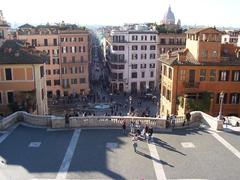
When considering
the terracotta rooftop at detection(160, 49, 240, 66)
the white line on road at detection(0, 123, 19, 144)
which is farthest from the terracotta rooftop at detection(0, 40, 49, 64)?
the terracotta rooftop at detection(160, 49, 240, 66)

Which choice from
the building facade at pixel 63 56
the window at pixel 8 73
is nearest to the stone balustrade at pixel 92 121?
the window at pixel 8 73

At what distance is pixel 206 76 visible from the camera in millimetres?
46906

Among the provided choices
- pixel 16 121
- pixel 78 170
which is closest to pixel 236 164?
pixel 78 170

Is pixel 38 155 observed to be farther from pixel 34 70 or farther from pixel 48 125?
pixel 34 70

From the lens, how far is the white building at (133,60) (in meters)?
90.2

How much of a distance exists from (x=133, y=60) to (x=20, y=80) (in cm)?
5177

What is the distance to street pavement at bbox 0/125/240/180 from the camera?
75.6 ft

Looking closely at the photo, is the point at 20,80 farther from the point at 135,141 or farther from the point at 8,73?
the point at 135,141

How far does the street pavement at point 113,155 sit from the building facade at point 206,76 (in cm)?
1469

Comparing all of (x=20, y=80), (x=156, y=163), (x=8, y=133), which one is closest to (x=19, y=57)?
(x=20, y=80)

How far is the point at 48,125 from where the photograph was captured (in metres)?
33.3

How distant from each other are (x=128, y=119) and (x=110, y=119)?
5.67ft

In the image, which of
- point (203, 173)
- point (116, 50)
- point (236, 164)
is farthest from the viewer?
point (116, 50)

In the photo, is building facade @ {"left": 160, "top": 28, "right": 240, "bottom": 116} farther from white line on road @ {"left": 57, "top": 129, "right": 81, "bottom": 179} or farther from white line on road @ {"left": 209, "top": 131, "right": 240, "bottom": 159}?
white line on road @ {"left": 57, "top": 129, "right": 81, "bottom": 179}
